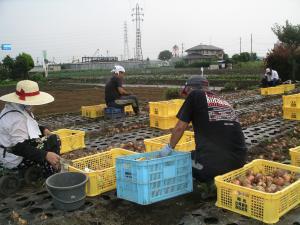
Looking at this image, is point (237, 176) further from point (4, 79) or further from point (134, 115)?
point (4, 79)

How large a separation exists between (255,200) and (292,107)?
4.93m

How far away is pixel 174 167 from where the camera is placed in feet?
10.6

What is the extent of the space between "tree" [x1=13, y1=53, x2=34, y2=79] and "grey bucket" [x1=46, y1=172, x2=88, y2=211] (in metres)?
26.5

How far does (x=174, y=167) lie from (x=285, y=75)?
15.3 m

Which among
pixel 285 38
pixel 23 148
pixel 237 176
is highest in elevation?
pixel 285 38

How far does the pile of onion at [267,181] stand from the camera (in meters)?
3.09

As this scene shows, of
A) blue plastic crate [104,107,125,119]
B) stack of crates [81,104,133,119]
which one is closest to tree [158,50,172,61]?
stack of crates [81,104,133,119]

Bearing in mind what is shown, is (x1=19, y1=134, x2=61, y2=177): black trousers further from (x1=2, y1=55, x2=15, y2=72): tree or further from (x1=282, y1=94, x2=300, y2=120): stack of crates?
(x1=2, y1=55, x2=15, y2=72): tree

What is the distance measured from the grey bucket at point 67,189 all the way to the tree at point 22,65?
1044 inches

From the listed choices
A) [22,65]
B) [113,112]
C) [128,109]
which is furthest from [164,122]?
[22,65]

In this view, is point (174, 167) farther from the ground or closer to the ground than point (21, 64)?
closer to the ground

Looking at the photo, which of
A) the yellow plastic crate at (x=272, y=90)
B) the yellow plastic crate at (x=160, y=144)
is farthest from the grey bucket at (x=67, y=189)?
the yellow plastic crate at (x=272, y=90)

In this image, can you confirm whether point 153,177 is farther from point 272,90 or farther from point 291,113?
point 272,90

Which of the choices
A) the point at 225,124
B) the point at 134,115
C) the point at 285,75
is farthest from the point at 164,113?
the point at 285,75
